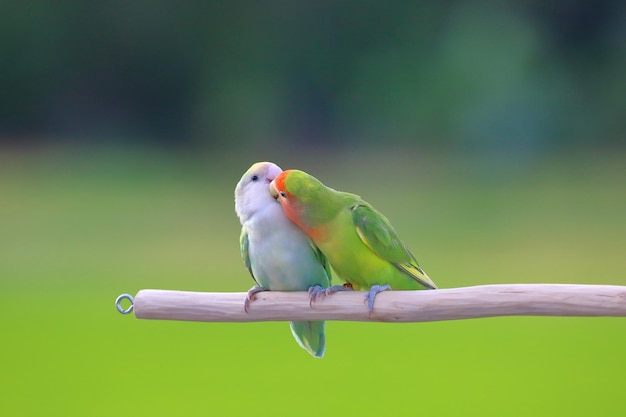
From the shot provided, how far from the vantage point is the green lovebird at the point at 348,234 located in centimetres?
135

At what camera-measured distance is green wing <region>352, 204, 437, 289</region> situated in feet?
4.55

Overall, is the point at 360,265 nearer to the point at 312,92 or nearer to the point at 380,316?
the point at 380,316

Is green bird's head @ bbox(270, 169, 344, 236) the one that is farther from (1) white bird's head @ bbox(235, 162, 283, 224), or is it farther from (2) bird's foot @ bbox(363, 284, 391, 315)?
(2) bird's foot @ bbox(363, 284, 391, 315)

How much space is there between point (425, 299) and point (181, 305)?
48 centimetres

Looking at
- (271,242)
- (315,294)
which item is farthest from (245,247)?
(315,294)

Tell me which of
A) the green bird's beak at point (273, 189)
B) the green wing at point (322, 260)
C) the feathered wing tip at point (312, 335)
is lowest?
the feathered wing tip at point (312, 335)

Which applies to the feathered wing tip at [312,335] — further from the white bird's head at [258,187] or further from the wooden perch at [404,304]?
the white bird's head at [258,187]

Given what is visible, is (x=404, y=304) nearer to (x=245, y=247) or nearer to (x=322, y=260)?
(x=322, y=260)

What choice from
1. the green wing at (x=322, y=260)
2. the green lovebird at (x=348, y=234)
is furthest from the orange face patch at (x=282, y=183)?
the green wing at (x=322, y=260)

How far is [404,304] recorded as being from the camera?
1323 millimetres

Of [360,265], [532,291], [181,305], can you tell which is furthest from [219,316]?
[532,291]

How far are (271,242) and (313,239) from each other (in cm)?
8

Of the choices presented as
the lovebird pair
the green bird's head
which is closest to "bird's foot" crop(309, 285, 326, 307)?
the lovebird pair

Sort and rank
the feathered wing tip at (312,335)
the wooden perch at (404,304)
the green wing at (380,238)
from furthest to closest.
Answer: the feathered wing tip at (312,335)
the green wing at (380,238)
the wooden perch at (404,304)
